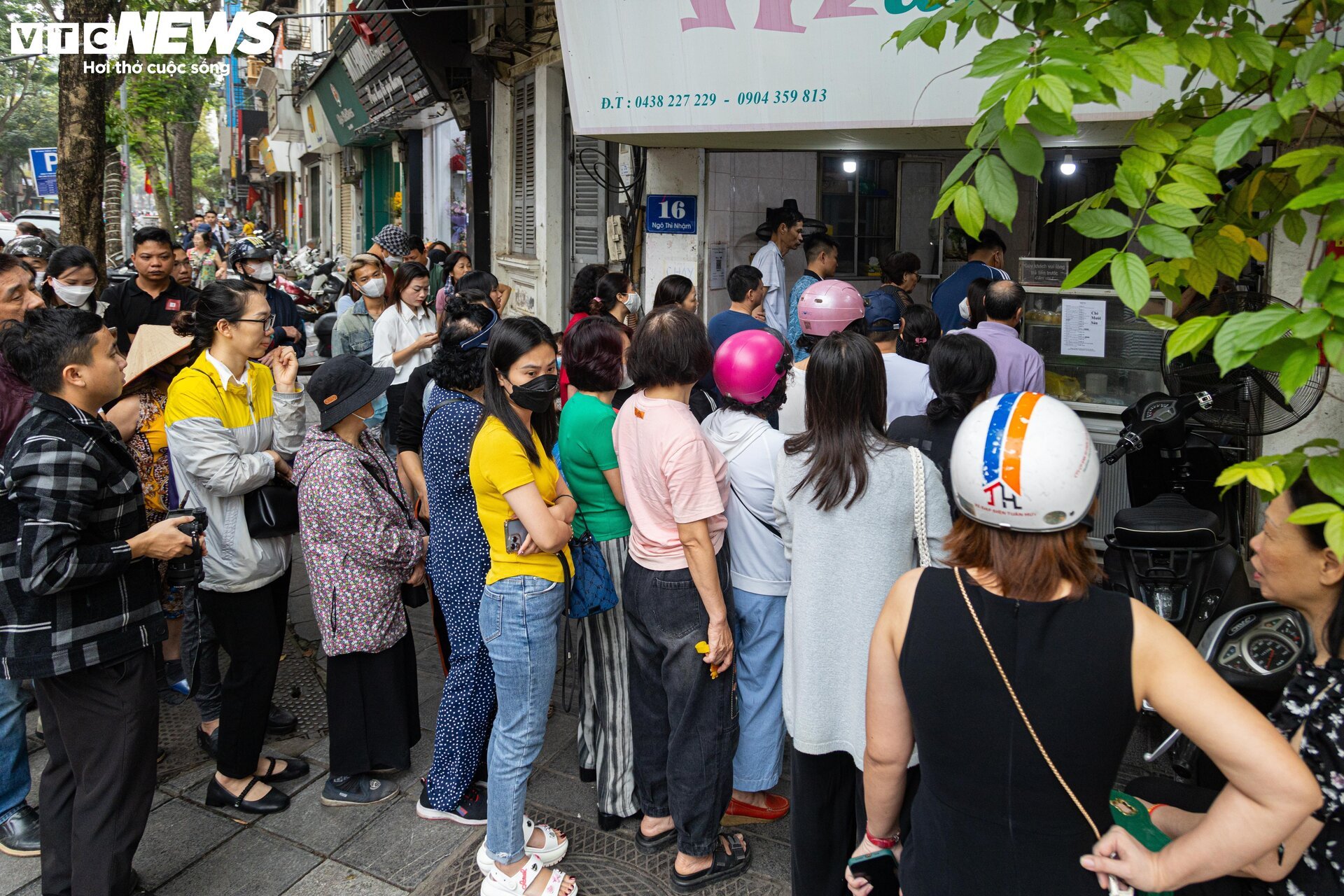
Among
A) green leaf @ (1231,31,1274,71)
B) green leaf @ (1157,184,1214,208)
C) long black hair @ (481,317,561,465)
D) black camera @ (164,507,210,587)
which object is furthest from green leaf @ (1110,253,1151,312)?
black camera @ (164,507,210,587)

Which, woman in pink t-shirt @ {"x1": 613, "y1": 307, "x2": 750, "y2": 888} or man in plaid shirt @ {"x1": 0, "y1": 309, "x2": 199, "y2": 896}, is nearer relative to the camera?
man in plaid shirt @ {"x1": 0, "y1": 309, "x2": 199, "y2": 896}

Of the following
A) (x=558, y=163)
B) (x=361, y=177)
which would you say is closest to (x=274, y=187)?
(x=361, y=177)

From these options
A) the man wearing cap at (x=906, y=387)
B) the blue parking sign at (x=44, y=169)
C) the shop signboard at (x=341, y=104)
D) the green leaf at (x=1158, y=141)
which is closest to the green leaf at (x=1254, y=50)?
the green leaf at (x=1158, y=141)

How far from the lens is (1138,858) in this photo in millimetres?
1746

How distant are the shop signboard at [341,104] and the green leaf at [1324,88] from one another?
15.6m

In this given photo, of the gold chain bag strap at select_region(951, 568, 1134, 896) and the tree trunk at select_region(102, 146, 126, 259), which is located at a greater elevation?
the tree trunk at select_region(102, 146, 126, 259)

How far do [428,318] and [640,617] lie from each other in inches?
142

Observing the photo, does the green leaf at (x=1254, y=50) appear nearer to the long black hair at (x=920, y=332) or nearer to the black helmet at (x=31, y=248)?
the long black hair at (x=920, y=332)

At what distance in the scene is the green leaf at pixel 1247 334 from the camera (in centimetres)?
169

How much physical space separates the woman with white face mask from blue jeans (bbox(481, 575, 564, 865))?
371 centimetres

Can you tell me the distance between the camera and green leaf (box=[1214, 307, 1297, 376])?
169 cm

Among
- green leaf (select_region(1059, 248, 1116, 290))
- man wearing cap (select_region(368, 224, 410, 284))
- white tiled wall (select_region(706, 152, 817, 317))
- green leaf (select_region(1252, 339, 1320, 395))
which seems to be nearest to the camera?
green leaf (select_region(1252, 339, 1320, 395))

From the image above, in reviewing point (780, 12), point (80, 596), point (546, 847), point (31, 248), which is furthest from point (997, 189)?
point (31, 248)

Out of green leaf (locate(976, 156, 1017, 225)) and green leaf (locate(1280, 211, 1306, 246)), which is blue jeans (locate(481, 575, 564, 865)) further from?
green leaf (locate(1280, 211, 1306, 246))
